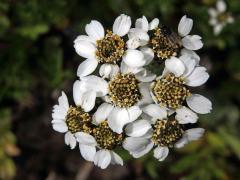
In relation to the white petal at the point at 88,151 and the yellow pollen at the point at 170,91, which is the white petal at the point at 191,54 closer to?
the yellow pollen at the point at 170,91

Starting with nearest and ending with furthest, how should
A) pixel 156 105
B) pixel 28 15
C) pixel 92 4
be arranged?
pixel 156 105 < pixel 28 15 < pixel 92 4

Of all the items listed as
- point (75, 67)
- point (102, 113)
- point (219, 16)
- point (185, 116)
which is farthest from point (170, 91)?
point (75, 67)

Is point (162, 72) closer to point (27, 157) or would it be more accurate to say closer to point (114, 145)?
point (114, 145)

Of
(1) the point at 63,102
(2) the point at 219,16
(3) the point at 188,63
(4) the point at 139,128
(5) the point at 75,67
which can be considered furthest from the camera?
(5) the point at 75,67

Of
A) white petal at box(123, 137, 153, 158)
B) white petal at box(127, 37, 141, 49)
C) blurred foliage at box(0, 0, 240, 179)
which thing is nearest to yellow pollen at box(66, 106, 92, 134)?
white petal at box(123, 137, 153, 158)

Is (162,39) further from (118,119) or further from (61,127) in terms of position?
(61,127)

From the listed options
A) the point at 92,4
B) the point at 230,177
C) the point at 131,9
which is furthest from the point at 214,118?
the point at 92,4

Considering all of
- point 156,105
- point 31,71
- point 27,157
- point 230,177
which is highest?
point 31,71
